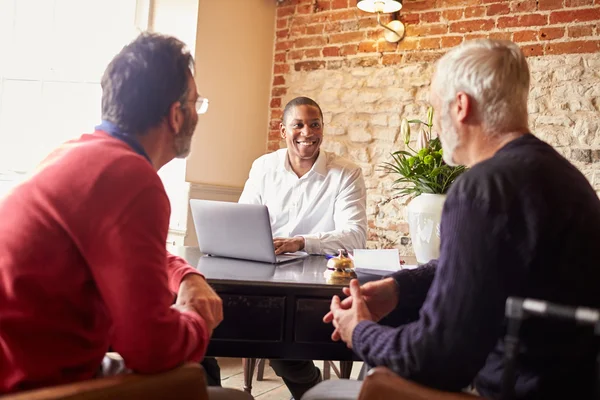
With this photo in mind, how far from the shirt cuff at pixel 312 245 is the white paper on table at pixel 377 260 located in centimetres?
53

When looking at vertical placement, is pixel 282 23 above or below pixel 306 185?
above

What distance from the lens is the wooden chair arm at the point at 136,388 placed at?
99 cm

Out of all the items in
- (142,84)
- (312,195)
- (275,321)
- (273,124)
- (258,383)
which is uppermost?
(273,124)

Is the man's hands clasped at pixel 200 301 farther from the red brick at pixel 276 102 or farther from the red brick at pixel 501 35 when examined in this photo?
the red brick at pixel 276 102

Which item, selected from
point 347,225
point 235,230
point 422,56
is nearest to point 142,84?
point 235,230

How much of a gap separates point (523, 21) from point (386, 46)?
3.14 ft

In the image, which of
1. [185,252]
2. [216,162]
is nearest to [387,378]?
[185,252]

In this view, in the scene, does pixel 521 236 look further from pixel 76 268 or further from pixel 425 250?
pixel 425 250

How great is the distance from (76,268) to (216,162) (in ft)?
10.8

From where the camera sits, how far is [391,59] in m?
4.32

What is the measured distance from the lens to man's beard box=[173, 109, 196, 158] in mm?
1355

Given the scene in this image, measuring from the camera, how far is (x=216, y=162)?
4363 millimetres

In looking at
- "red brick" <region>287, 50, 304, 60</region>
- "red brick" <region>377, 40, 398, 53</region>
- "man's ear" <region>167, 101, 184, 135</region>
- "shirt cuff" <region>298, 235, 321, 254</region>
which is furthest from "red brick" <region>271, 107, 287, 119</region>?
"man's ear" <region>167, 101, 184, 135</region>

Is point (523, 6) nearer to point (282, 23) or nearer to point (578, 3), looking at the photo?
point (578, 3)
